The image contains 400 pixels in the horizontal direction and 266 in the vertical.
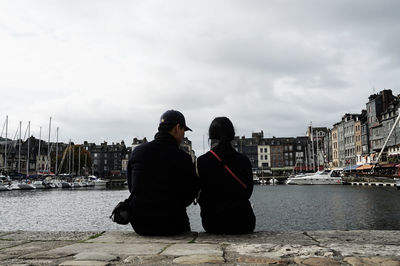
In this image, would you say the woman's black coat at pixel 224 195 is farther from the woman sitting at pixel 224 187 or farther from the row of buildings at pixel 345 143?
the row of buildings at pixel 345 143

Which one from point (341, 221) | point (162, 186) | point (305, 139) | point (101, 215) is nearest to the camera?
point (162, 186)

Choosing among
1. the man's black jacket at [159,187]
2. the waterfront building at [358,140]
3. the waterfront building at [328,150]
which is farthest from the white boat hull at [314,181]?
the man's black jacket at [159,187]

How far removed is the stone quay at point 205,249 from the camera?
3.36m

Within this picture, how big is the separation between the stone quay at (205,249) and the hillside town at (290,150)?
70.7 metres

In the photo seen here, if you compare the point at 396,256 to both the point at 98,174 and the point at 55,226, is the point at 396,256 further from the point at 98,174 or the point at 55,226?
the point at 98,174

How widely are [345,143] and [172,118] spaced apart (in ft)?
347

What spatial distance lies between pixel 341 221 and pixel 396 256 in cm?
2004

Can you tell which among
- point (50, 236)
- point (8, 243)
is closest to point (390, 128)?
point (50, 236)

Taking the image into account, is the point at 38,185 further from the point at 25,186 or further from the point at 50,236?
the point at 50,236

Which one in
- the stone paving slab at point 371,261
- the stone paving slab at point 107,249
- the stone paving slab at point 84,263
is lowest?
the stone paving slab at point 107,249

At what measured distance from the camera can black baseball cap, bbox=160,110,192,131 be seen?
535cm

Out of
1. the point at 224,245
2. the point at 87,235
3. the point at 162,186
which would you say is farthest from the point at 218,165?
the point at 87,235

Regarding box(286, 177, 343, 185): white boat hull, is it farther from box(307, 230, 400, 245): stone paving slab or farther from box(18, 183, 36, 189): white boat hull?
box(307, 230, 400, 245): stone paving slab

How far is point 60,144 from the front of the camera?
460 feet
